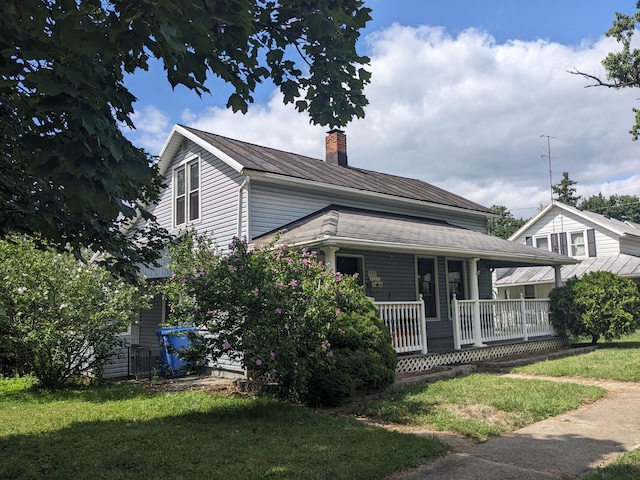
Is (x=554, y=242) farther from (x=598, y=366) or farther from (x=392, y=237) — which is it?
(x=392, y=237)

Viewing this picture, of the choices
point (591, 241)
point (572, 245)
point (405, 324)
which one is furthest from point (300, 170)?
point (572, 245)

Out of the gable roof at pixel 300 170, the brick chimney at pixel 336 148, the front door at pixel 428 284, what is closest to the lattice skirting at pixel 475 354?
the front door at pixel 428 284

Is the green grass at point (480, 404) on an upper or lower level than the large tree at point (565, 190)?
lower

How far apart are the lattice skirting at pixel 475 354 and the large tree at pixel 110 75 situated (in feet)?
23.2

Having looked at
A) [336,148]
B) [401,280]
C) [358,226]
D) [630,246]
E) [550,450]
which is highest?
[336,148]

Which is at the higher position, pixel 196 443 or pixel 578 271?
pixel 578 271

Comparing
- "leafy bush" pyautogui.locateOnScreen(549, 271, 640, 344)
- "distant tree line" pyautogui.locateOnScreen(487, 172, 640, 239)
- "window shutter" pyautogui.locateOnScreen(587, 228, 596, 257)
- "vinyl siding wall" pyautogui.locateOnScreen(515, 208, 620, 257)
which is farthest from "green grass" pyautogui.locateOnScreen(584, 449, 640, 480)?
"distant tree line" pyautogui.locateOnScreen(487, 172, 640, 239)

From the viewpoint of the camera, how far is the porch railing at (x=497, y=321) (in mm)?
12703

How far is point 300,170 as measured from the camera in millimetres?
14453

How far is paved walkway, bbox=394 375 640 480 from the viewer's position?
4.88 meters

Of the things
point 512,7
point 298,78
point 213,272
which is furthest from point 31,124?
point 512,7

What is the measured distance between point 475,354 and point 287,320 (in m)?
6.50

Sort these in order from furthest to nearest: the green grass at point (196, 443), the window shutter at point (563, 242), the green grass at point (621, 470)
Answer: the window shutter at point (563, 242) → the green grass at point (196, 443) → the green grass at point (621, 470)

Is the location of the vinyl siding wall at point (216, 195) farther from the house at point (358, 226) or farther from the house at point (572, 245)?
the house at point (572, 245)
